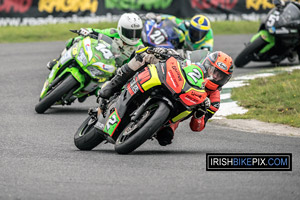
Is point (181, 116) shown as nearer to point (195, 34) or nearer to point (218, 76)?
point (218, 76)

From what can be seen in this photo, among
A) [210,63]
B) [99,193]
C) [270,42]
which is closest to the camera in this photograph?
[99,193]

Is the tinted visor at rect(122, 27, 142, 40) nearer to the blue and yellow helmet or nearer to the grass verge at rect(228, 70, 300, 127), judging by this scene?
the grass verge at rect(228, 70, 300, 127)

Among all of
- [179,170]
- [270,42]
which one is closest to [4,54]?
[270,42]

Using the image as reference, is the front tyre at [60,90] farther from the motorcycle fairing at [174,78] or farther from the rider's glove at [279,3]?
the rider's glove at [279,3]

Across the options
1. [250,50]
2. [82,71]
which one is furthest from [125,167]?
[250,50]

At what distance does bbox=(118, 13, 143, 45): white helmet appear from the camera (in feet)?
33.7

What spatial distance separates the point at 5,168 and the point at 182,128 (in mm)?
3837

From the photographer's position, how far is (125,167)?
272 inches

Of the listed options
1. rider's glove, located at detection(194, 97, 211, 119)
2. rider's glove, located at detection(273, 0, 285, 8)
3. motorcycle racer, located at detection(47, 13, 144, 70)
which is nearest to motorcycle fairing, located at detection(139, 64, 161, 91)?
rider's glove, located at detection(194, 97, 211, 119)

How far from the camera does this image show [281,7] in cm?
1720

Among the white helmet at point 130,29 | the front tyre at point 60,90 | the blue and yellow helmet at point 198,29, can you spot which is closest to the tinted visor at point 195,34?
the blue and yellow helmet at point 198,29

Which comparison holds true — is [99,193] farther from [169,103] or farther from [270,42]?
[270,42]

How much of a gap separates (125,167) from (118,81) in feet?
4.40

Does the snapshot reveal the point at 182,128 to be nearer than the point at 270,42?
Yes
